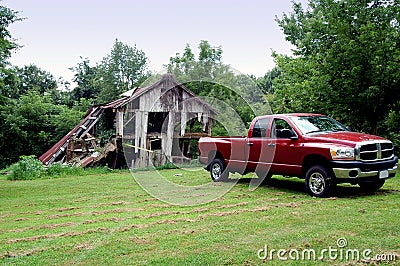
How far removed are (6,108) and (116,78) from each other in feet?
36.1

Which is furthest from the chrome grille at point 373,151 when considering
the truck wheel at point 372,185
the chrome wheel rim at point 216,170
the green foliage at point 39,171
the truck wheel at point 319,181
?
the green foliage at point 39,171

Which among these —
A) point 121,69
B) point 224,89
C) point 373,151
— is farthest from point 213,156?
point 121,69

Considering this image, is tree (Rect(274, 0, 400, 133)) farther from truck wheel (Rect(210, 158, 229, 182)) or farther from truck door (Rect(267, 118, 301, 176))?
truck wheel (Rect(210, 158, 229, 182))

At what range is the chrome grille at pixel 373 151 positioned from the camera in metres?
8.49

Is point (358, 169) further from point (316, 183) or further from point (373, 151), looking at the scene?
point (316, 183)

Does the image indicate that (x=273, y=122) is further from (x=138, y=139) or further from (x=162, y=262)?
(x=138, y=139)

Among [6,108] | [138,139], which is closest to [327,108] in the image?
[138,139]

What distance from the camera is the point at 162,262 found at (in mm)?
4789

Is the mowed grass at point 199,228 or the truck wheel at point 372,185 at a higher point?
the truck wheel at point 372,185

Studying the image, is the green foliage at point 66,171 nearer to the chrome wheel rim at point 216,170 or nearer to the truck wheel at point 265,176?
the chrome wheel rim at point 216,170

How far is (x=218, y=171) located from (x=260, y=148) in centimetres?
192

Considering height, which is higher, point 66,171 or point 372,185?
point 372,185

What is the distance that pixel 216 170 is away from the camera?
12148 mm

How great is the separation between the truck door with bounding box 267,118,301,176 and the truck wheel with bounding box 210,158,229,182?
1.90m
